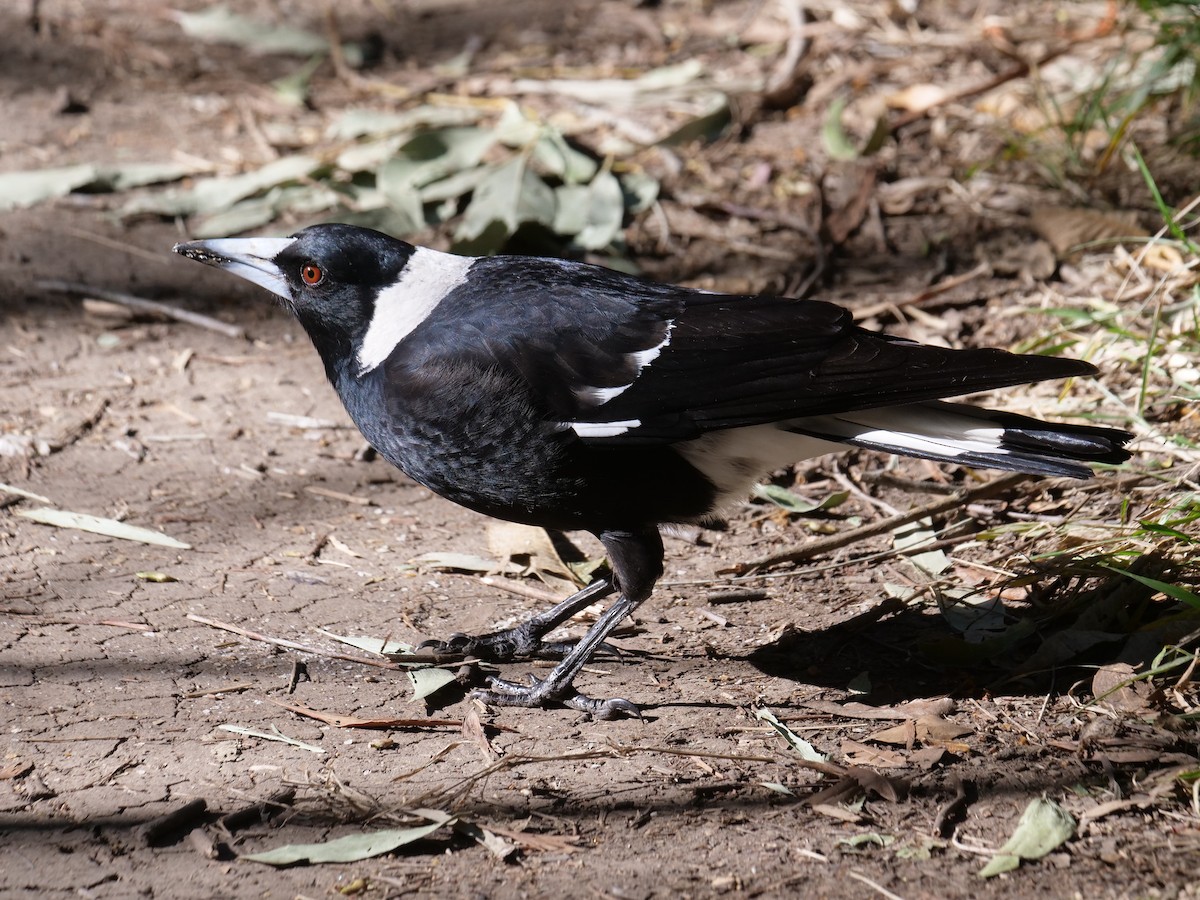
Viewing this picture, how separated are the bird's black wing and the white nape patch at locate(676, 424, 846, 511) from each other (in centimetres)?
10

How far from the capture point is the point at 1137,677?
2.53 meters

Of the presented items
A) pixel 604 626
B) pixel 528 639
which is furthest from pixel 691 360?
pixel 528 639

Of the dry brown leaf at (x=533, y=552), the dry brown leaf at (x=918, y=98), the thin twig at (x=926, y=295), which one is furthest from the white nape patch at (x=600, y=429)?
the dry brown leaf at (x=918, y=98)

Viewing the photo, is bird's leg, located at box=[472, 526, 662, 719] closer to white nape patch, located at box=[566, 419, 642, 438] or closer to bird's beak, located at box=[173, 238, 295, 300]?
white nape patch, located at box=[566, 419, 642, 438]

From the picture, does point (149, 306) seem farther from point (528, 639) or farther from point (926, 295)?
point (926, 295)

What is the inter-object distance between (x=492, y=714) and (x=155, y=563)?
1047 mm

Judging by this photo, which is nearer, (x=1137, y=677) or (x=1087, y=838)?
(x=1087, y=838)

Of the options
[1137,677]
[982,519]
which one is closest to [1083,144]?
[982,519]

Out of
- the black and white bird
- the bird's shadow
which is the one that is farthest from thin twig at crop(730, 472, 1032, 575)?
the black and white bird

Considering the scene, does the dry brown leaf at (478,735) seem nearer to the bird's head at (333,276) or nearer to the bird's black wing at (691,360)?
the bird's black wing at (691,360)

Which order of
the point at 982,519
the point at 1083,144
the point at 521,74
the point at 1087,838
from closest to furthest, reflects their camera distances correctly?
the point at 1087,838
the point at 982,519
the point at 1083,144
the point at 521,74

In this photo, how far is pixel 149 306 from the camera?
456 centimetres

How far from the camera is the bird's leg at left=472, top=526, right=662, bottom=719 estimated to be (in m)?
2.86

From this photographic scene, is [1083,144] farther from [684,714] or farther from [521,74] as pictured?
[684,714]
